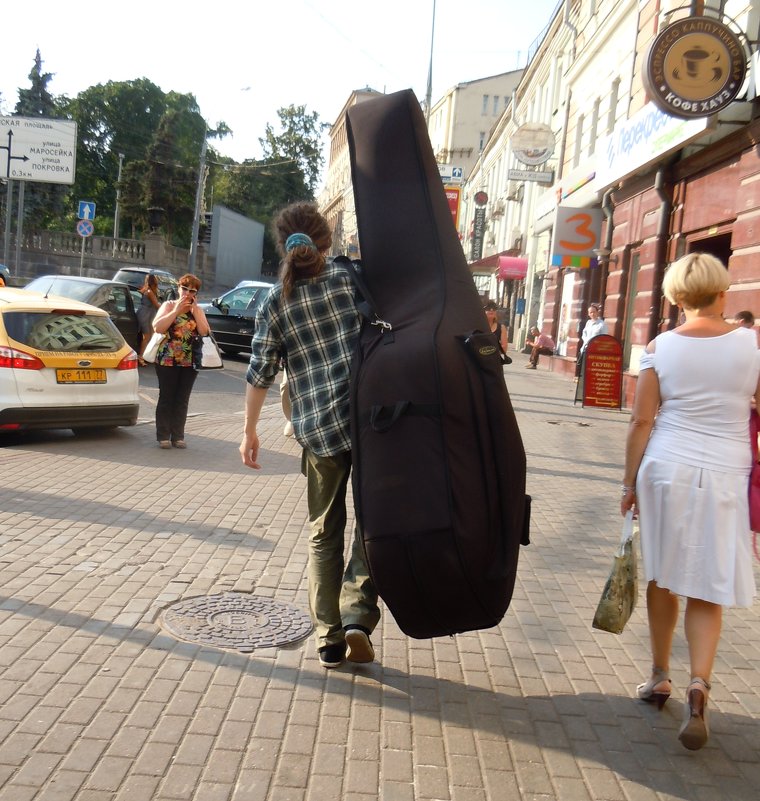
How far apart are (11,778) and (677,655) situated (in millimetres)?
3086

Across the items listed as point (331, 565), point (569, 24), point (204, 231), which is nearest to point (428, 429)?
point (331, 565)

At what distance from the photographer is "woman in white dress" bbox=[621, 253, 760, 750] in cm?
377

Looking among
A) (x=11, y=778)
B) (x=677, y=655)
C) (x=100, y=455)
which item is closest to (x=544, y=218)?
(x=100, y=455)

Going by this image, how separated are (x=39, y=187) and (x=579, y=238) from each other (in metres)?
34.7

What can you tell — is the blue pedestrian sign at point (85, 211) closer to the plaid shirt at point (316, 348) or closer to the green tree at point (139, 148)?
the plaid shirt at point (316, 348)

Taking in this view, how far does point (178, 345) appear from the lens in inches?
389

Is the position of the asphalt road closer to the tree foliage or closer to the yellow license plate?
the yellow license plate

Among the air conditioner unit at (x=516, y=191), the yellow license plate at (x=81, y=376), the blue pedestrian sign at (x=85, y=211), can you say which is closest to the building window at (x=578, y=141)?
the air conditioner unit at (x=516, y=191)

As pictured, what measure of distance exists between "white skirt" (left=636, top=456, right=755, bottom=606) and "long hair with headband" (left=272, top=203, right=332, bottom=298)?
163 cm

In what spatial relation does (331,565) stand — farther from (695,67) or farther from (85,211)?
(85,211)

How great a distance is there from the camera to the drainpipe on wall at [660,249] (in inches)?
639

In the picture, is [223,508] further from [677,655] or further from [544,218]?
[544,218]

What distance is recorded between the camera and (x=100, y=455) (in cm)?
955

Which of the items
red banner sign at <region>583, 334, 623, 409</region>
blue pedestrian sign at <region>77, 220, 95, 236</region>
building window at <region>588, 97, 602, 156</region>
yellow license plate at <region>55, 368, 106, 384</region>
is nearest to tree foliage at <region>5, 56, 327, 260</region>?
blue pedestrian sign at <region>77, 220, 95, 236</region>
